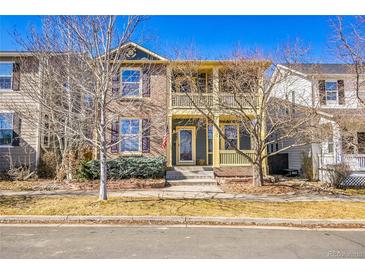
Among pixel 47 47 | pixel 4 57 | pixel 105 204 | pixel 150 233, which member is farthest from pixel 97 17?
pixel 4 57

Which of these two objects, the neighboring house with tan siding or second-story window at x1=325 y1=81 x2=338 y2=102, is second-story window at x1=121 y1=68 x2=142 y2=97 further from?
second-story window at x1=325 y1=81 x2=338 y2=102

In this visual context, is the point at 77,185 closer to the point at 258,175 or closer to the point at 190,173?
the point at 190,173

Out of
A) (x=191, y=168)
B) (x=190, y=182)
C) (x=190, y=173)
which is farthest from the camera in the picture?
(x=191, y=168)

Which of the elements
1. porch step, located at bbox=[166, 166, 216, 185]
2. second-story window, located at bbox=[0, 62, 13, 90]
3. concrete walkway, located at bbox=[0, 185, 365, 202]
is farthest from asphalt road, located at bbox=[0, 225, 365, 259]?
second-story window, located at bbox=[0, 62, 13, 90]

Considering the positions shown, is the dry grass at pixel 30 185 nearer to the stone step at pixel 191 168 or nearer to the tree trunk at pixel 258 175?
the stone step at pixel 191 168

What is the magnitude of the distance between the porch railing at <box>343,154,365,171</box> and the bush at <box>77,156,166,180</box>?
10176 millimetres

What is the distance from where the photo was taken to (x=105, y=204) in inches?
343

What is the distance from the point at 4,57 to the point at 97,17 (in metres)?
10.4

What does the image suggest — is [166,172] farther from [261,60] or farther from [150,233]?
[150,233]

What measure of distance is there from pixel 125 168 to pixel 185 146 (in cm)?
489

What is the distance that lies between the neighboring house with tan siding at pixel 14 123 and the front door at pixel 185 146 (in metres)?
8.27

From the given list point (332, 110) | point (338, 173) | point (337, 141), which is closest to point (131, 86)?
point (338, 173)

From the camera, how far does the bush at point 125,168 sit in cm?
1405

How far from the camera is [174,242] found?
5570 millimetres
